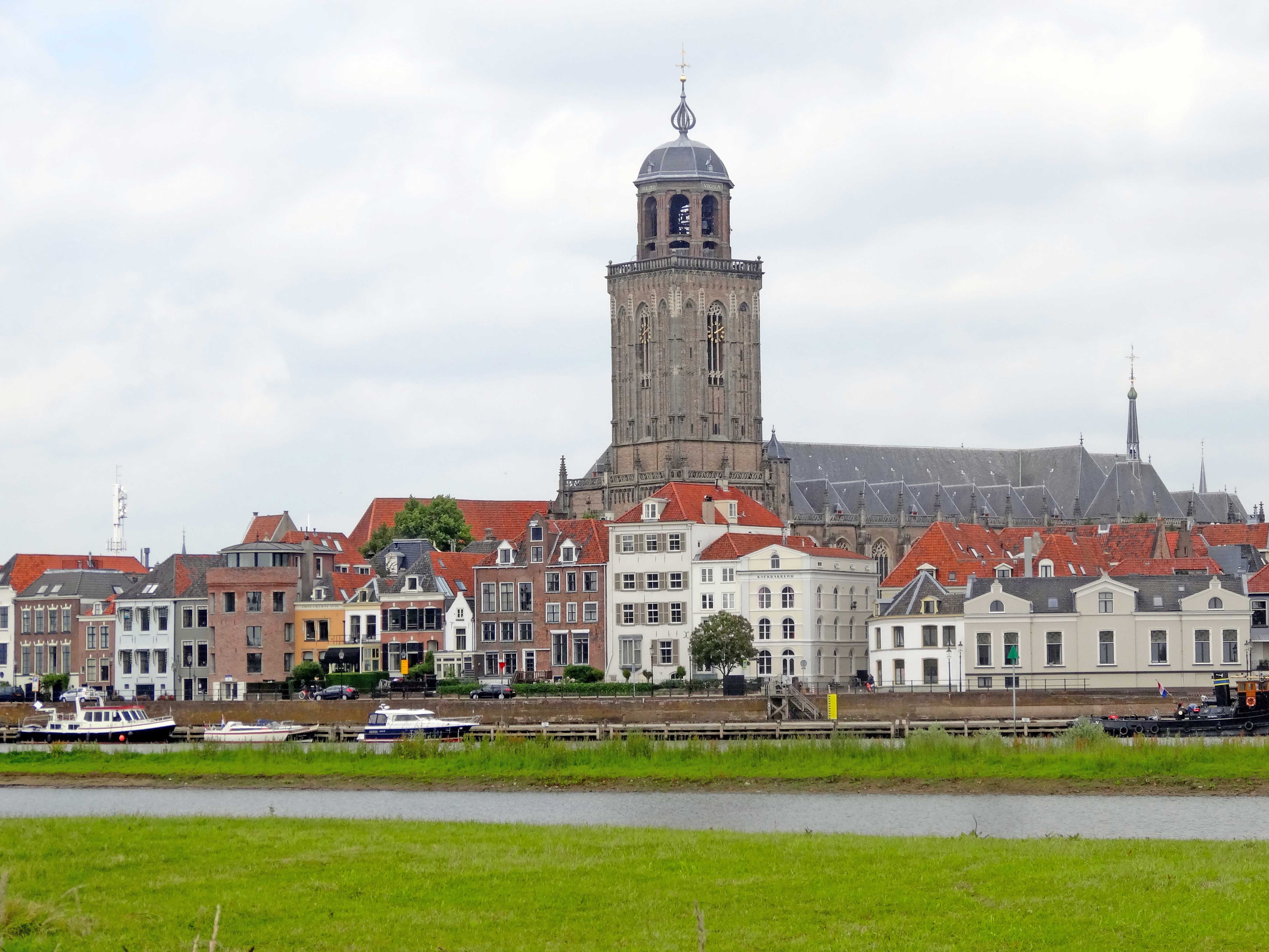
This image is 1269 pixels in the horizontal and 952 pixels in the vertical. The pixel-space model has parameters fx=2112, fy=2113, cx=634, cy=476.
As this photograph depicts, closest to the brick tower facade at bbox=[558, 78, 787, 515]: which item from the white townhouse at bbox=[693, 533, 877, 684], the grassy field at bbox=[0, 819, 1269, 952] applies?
the white townhouse at bbox=[693, 533, 877, 684]

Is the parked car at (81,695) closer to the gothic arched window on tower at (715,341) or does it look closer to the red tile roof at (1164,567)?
the red tile roof at (1164,567)

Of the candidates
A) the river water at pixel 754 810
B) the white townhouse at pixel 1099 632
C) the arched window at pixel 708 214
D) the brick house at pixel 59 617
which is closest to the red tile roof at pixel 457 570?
the brick house at pixel 59 617

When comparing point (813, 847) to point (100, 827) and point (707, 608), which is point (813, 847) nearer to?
point (100, 827)

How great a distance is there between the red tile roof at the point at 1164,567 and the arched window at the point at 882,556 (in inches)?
1579

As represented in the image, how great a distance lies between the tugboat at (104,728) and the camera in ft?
253

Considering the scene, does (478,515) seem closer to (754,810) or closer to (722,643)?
(722,643)

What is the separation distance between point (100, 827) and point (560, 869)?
1027 cm

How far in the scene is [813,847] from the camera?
102ft

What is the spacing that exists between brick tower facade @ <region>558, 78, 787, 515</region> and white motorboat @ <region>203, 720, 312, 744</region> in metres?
61.7

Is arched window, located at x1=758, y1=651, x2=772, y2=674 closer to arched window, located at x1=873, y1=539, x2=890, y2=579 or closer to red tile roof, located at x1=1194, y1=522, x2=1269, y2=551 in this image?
red tile roof, located at x1=1194, y1=522, x2=1269, y2=551

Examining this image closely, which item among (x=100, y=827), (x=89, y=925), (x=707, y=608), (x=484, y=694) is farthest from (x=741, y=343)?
(x=89, y=925)

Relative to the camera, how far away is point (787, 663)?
96625 millimetres

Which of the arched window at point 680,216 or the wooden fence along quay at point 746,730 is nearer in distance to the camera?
the wooden fence along quay at point 746,730

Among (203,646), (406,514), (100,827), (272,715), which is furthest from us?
(406,514)
